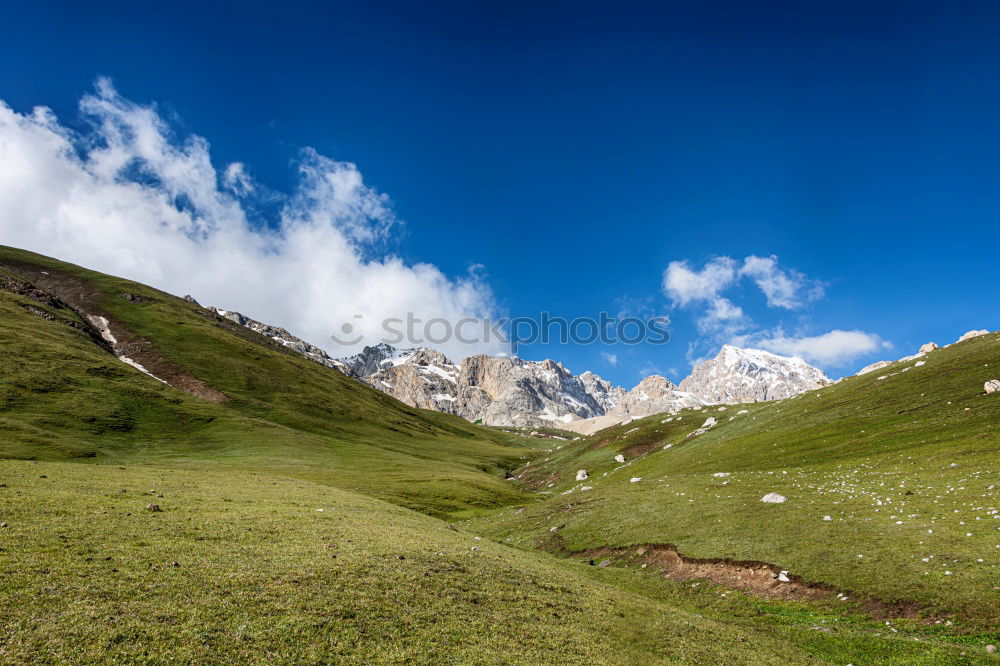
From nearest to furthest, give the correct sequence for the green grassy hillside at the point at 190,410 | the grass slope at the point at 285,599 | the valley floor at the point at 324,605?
1. the grass slope at the point at 285,599
2. the valley floor at the point at 324,605
3. the green grassy hillside at the point at 190,410

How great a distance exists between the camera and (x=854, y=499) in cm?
3712

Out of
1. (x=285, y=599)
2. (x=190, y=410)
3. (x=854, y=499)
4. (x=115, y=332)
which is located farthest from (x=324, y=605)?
(x=115, y=332)

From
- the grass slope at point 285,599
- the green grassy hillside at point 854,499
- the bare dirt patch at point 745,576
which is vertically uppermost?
the green grassy hillside at point 854,499

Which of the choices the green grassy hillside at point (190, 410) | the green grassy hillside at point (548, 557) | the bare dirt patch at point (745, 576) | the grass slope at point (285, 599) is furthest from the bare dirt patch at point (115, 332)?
the bare dirt patch at point (745, 576)

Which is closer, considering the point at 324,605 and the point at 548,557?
the point at 324,605

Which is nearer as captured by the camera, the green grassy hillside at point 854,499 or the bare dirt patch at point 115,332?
the green grassy hillside at point 854,499

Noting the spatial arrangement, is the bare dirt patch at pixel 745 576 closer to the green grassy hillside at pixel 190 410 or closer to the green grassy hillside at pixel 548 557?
the green grassy hillside at pixel 548 557

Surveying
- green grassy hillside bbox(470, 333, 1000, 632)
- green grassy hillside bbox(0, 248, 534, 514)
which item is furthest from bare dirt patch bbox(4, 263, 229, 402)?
green grassy hillside bbox(470, 333, 1000, 632)

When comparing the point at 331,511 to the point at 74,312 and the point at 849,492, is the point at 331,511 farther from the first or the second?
the point at 74,312

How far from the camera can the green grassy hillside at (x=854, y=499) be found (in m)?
24.4

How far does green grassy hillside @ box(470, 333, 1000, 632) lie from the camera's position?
80.0 ft

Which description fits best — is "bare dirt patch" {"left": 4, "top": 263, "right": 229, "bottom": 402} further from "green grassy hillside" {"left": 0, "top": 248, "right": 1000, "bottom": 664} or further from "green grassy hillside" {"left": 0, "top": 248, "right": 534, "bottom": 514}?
"green grassy hillside" {"left": 0, "top": 248, "right": 1000, "bottom": 664}

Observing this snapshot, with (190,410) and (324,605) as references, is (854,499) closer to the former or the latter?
(324,605)

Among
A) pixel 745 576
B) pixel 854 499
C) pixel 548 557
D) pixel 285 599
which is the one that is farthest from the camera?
pixel 548 557
